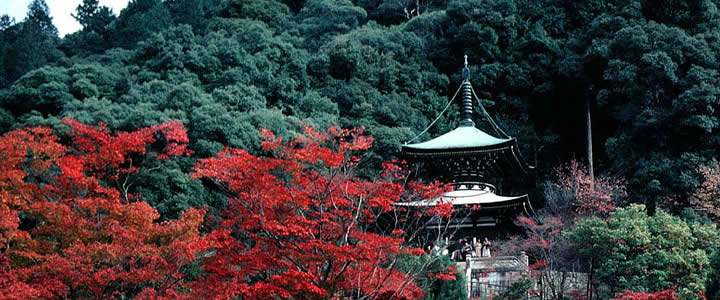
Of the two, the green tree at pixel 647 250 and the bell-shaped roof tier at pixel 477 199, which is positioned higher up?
the bell-shaped roof tier at pixel 477 199

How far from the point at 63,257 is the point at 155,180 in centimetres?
999

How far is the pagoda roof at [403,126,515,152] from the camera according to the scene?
75.2ft

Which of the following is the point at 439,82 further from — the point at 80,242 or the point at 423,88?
the point at 80,242

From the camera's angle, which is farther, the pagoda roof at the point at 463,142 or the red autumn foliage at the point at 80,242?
the pagoda roof at the point at 463,142

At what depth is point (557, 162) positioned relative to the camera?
35219 mm

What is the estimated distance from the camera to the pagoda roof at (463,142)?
22.9m

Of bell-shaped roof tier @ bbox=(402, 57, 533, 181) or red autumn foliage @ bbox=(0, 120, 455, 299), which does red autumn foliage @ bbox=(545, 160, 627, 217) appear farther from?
red autumn foliage @ bbox=(0, 120, 455, 299)

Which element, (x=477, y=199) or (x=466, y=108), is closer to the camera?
(x=477, y=199)

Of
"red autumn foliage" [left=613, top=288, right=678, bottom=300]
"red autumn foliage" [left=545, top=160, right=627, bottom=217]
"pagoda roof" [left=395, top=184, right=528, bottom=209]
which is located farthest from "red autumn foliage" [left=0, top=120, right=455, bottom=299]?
"red autumn foliage" [left=545, top=160, right=627, bottom=217]

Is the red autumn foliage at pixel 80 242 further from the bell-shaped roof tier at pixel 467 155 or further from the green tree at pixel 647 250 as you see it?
the green tree at pixel 647 250

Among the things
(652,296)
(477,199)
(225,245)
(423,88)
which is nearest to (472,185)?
(477,199)

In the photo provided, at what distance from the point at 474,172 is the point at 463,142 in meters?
1.05

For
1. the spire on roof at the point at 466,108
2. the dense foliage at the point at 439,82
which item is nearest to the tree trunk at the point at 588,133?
the dense foliage at the point at 439,82

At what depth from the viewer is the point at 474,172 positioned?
23812 mm
